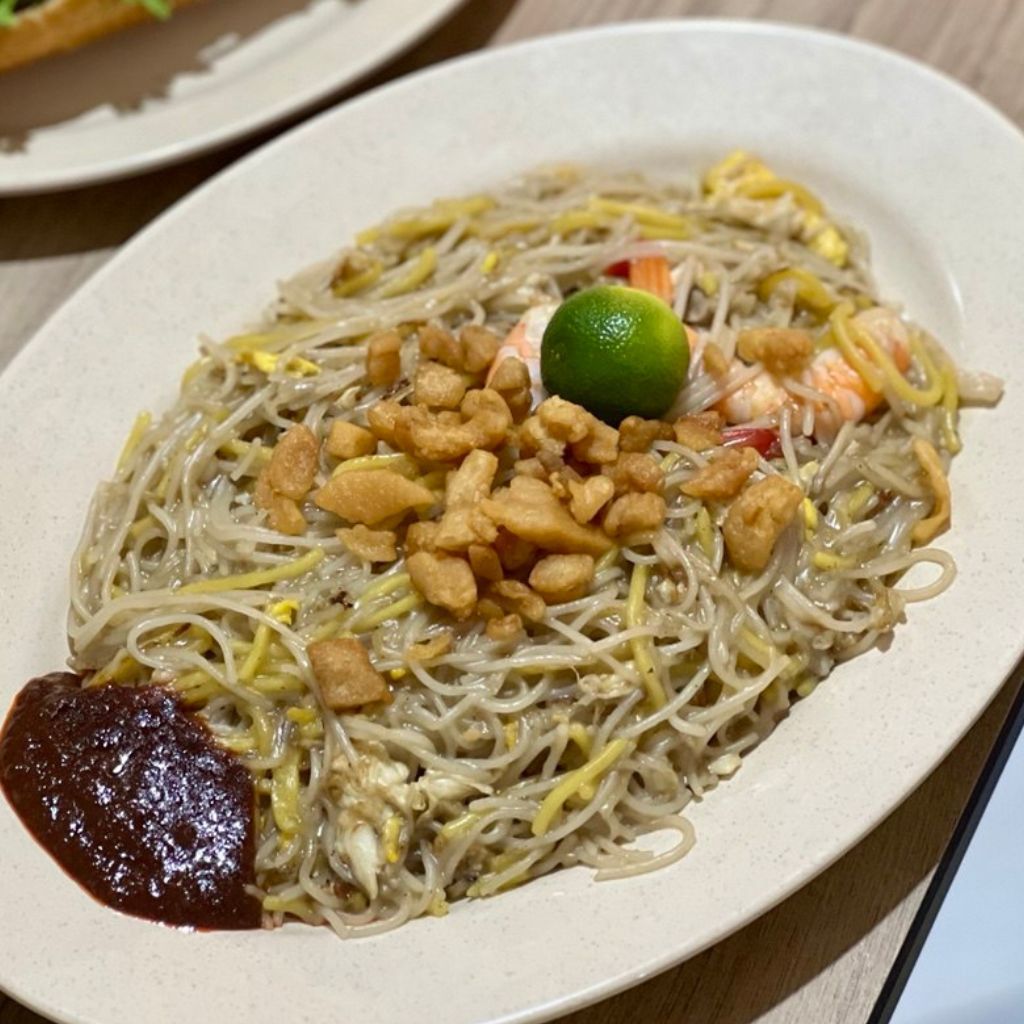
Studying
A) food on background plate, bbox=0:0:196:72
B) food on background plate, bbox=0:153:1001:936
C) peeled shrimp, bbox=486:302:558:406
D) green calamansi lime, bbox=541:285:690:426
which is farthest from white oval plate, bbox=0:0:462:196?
green calamansi lime, bbox=541:285:690:426

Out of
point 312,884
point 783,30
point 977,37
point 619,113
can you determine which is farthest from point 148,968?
point 977,37

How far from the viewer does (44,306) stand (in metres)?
3.49

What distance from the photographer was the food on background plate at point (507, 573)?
2291mm

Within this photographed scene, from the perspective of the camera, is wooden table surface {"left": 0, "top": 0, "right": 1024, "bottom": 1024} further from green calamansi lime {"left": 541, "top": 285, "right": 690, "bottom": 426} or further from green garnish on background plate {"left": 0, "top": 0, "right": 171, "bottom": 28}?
green calamansi lime {"left": 541, "top": 285, "right": 690, "bottom": 426}

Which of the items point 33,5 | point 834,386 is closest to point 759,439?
point 834,386

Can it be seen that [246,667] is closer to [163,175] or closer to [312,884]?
[312,884]

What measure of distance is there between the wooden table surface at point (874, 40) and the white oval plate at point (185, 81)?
0.62 ft

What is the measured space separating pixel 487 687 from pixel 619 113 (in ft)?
5.91

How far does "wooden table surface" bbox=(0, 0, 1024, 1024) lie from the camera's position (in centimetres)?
223

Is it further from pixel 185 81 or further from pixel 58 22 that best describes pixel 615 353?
pixel 58 22

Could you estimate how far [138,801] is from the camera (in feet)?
7.50

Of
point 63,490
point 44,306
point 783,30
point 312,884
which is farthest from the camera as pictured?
point 44,306

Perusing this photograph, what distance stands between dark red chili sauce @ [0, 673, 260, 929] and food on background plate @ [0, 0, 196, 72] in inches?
92.6

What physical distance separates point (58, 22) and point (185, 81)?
43 cm
